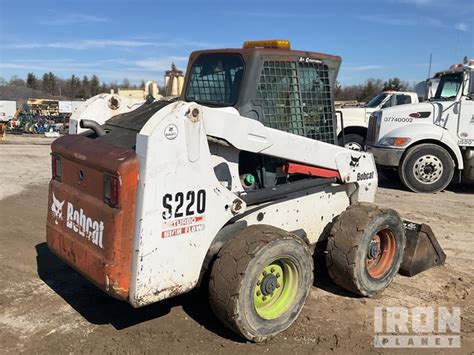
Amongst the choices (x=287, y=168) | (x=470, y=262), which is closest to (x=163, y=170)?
(x=287, y=168)

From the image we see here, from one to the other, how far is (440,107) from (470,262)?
16.8 ft

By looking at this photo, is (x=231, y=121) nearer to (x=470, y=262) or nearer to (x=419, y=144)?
(x=470, y=262)

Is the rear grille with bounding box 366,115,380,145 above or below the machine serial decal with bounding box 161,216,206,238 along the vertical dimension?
above

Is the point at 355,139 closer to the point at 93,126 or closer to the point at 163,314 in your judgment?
the point at 163,314

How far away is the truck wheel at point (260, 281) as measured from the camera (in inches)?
132

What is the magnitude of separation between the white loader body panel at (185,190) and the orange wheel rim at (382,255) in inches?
52.3

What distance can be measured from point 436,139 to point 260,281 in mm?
7457

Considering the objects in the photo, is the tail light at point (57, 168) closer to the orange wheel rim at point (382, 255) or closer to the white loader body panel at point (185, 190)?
the white loader body panel at point (185, 190)

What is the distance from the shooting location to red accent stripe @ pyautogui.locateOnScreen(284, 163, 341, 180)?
4.07 meters

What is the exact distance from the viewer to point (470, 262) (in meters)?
5.61

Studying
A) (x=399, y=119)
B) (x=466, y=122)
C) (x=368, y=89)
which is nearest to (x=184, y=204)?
(x=399, y=119)

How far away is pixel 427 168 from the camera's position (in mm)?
9891

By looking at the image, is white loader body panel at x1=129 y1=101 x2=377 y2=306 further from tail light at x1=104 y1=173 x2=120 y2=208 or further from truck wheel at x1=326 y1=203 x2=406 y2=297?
truck wheel at x1=326 y1=203 x2=406 y2=297

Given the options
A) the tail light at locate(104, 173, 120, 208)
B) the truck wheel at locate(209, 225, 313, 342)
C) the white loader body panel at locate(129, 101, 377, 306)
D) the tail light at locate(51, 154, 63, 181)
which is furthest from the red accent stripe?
the tail light at locate(51, 154, 63, 181)
